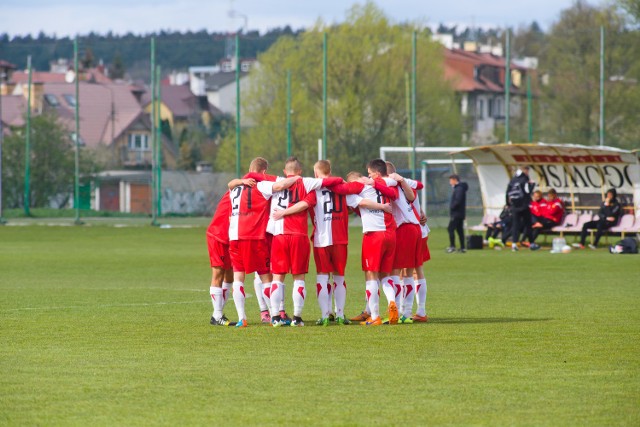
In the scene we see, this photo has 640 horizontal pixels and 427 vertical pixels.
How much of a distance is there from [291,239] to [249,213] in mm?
552

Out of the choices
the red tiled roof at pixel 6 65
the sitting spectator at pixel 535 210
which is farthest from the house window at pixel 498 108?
the sitting spectator at pixel 535 210

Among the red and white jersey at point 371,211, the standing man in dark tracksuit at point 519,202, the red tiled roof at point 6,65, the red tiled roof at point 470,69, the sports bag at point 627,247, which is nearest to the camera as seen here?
the red and white jersey at point 371,211

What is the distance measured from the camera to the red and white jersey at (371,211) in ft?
47.1

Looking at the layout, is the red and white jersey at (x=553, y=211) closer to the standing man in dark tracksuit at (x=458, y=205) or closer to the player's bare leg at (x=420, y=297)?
the standing man in dark tracksuit at (x=458, y=205)

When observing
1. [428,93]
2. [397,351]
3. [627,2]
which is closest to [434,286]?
[397,351]

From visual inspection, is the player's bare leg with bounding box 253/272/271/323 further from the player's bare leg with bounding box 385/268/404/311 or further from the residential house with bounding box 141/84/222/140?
the residential house with bounding box 141/84/222/140

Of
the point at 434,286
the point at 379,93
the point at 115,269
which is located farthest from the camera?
the point at 379,93

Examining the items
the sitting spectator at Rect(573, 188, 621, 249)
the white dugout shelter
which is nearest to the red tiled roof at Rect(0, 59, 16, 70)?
the white dugout shelter

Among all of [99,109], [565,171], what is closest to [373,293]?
[565,171]

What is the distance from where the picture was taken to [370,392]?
9.70 m

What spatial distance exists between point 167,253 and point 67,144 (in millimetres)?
31728

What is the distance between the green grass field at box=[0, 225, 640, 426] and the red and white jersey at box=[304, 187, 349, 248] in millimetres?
970

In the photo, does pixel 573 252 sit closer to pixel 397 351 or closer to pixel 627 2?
pixel 397 351

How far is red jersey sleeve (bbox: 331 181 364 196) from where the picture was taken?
46.7 feet
